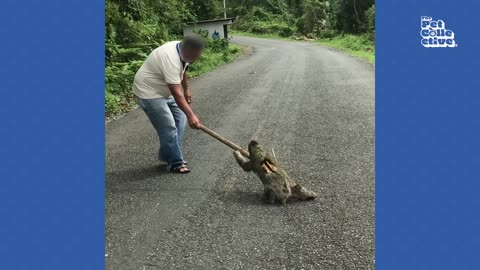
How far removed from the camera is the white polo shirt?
4195 mm

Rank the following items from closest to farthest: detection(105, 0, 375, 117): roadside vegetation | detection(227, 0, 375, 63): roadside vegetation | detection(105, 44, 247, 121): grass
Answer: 1. detection(105, 44, 247, 121): grass
2. detection(105, 0, 375, 117): roadside vegetation
3. detection(227, 0, 375, 63): roadside vegetation

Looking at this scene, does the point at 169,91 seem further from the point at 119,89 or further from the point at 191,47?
the point at 119,89

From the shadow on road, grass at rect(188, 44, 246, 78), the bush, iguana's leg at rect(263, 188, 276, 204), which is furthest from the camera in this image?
the bush

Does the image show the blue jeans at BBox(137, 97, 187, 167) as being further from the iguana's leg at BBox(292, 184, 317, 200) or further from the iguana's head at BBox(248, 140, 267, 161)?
the iguana's leg at BBox(292, 184, 317, 200)

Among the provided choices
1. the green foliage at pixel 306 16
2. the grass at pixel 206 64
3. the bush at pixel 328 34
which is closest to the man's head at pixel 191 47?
the grass at pixel 206 64

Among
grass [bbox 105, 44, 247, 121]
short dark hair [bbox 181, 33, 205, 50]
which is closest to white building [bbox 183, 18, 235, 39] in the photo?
grass [bbox 105, 44, 247, 121]

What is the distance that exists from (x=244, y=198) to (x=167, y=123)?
3.87 feet

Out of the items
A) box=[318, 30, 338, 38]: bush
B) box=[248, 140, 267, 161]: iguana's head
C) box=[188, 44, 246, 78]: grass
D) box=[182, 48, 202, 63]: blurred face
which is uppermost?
box=[318, 30, 338, 38]: bush

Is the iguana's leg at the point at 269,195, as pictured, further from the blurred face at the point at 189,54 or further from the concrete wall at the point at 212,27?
the concrete wall at the point at 212,27

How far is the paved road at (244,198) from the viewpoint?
3.09 m

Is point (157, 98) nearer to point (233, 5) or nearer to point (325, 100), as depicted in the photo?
point (325, 100)

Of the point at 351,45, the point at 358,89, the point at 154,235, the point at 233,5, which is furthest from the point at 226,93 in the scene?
the point at 233,5

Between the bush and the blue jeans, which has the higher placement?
the bush

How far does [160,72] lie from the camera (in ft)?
14.5
